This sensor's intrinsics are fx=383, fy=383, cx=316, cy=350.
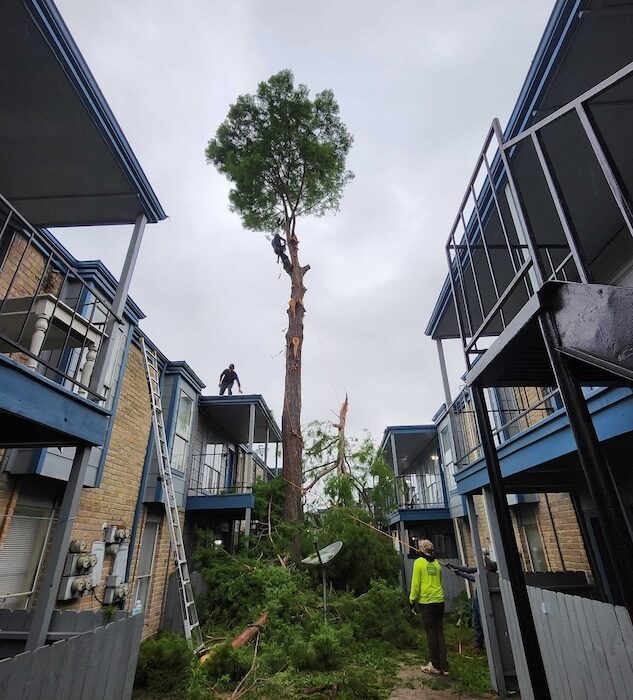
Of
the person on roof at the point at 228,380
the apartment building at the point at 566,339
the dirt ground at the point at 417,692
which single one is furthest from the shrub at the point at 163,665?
the person on roof at the point at 228,380

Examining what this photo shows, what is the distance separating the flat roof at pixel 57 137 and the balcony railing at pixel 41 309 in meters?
0.56

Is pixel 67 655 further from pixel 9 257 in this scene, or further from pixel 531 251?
pixel 9 257

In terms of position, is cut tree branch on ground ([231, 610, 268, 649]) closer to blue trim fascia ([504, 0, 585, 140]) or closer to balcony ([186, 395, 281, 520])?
balcony ([186, 395, 281, 520])

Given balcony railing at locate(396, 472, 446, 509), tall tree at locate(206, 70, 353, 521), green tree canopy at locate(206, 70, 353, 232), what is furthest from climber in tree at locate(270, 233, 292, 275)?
balcony railing at locate(396, 472, 446, 509)

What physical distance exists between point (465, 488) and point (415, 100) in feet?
63.6

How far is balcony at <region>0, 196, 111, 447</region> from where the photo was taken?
292 cm

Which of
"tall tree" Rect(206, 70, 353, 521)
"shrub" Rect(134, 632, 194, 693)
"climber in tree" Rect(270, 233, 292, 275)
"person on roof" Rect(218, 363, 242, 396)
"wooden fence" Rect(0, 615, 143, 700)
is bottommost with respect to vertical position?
"shrub" Rect(134, 632, 194, 693)

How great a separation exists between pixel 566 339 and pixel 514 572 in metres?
1.71

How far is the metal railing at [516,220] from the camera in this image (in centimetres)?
192

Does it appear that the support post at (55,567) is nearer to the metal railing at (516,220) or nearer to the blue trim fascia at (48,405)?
the blue trim fascia at (48,405)

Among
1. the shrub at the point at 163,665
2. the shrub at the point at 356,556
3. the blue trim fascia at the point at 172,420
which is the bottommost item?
the shrub at the point at 163,665

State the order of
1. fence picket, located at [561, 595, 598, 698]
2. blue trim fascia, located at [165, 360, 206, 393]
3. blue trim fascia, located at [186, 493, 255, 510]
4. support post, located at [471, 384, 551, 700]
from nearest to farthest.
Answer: support post, located at [471, 384, 551, 700] → fence picket, located at [561, 595, 598, 698] → blue trim fascia, located at [186, 493, 255, 510] → blue trim fascia, located at [165, 360, 206, 393]

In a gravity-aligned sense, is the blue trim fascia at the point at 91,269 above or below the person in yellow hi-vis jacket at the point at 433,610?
above

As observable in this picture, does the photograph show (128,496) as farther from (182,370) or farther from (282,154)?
(282,154)
